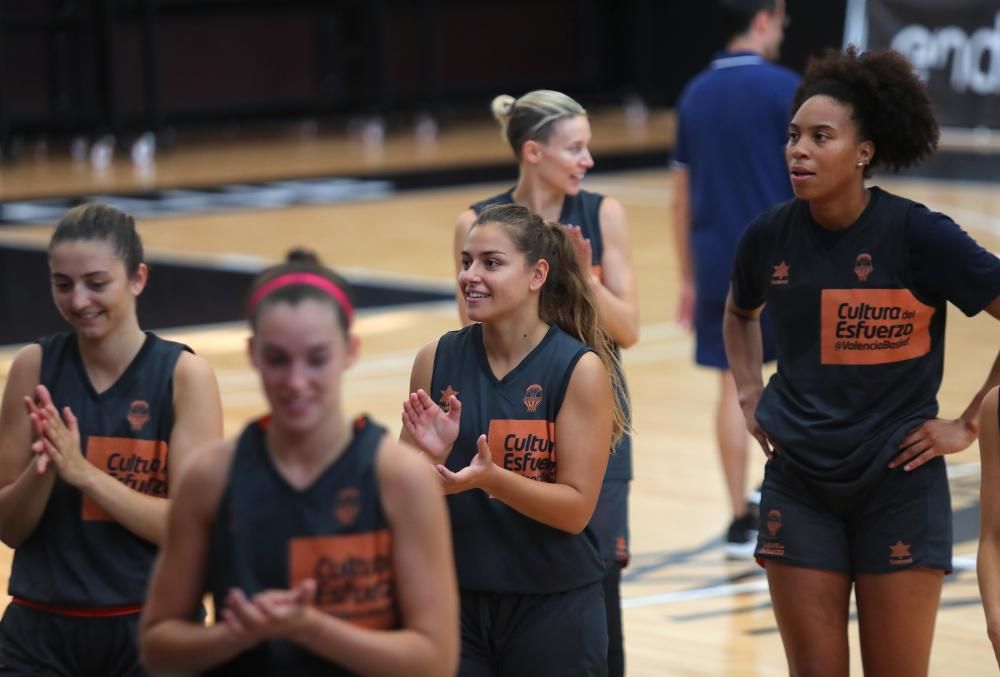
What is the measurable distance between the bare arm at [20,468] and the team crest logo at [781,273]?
165 cm

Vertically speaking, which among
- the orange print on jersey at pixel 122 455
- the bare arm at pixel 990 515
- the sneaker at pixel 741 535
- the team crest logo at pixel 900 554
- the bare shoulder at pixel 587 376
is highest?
the bare shoulder at pixel 587 376

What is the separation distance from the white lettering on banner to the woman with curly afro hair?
1280 cm

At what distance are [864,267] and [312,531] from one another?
5.61ft

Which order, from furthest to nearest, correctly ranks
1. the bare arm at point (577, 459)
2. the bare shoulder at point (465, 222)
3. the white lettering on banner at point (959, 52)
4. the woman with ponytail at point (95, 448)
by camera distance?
the white lettering on banner at point (959, 52) → the bare shoulder at point (465, 222) → the bare arm at point (577, 459) → the woman with ponytail at point (95, 448)

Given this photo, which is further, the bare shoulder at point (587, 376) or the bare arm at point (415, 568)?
the bare shoulder at point (587, 376)

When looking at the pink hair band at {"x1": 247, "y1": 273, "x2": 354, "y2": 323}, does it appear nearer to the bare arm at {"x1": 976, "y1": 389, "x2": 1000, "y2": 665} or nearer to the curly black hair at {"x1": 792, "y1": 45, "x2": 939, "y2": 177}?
the bare arm at {"x1": 976, "y1": 389, "x2": 1000, "y2": 665}

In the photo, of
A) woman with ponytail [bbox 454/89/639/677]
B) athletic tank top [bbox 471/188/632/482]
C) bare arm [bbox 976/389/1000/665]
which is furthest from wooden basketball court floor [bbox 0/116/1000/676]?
bare arm [bbox 976/389/1000/665]

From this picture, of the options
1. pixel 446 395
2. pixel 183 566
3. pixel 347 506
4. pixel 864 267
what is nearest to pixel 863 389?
pixel 864 267

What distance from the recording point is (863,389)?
12.0 feet

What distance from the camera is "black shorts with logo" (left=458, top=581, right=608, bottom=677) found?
3.32 meters

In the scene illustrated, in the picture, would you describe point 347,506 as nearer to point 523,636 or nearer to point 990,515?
point 523,636

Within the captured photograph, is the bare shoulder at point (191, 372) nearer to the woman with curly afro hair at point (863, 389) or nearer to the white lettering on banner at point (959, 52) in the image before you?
the woman with curly afro hair at point (863, 389)

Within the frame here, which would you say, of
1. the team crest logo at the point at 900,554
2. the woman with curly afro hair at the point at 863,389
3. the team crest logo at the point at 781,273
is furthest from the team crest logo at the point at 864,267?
the team crest logo at the point at 900,554

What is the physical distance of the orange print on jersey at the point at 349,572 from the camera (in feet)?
7.96
